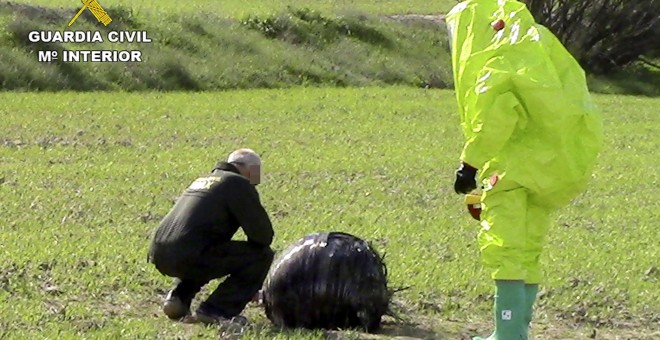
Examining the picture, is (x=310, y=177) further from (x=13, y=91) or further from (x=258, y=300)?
(x=13, y=91)

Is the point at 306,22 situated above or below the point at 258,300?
below

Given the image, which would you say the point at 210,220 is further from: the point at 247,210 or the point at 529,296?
the point at 529,296

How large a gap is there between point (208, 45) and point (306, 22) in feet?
14.6

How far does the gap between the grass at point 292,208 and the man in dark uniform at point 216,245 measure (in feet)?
0.87

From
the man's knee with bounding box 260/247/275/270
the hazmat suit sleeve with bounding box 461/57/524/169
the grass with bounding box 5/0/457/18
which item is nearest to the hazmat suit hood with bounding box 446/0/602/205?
the hazmat suit sleeve with bounding box 461/57/524/169

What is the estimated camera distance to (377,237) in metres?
10.7

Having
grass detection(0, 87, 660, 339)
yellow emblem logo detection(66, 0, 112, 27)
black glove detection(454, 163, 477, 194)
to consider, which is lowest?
yellow emblem logo detection(66, 0, 112, 27)

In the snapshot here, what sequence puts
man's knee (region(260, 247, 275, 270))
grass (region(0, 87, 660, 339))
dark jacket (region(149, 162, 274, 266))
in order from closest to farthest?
dark jacket (region(149, 162, 274, 266)), man's knee (region(260, 247, 275, 270)), grass (region(0, 87, 660, 339))

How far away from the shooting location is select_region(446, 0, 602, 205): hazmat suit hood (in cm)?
655

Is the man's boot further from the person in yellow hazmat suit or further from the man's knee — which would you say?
the person in yellow hazmat suit

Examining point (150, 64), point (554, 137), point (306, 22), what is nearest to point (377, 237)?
point (554, 137)

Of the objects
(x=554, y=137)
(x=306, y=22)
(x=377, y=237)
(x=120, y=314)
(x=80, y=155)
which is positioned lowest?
(x=306, y=22)

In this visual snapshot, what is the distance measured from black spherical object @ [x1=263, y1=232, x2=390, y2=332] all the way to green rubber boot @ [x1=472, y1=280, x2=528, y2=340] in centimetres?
96

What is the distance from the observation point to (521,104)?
6676mm
